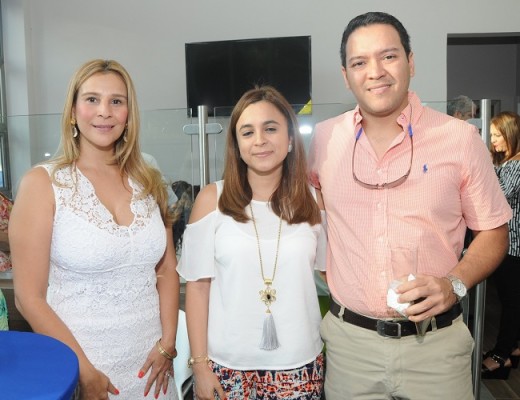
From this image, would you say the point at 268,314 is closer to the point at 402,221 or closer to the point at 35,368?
the point at 402,221

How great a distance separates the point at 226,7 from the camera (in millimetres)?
5852

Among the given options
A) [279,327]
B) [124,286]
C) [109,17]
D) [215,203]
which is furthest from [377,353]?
[109,17]

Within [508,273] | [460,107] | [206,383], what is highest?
[460,107]

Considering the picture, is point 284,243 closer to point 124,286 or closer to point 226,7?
point 124,286

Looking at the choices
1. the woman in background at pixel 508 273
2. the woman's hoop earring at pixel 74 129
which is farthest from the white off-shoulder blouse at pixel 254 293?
the woman in background at pixel 508 273

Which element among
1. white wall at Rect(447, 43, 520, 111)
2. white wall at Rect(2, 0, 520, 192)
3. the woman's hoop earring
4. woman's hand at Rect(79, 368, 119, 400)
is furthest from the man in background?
white wall at Rect(447, 43, 520, 111)

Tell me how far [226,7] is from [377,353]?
5.06 m

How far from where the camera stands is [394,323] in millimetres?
1603

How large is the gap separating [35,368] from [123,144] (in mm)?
965

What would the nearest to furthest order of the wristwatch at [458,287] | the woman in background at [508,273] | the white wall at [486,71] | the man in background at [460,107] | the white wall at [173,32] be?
1. the wristwatch at [458,287]
2. the man in background at [460,107]
3. the woman in background at [508,273]
4. the white wall at [173,32]
5. the white wall at [486,71]

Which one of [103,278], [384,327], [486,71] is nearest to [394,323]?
[384,327]

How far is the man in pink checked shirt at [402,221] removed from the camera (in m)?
1.61

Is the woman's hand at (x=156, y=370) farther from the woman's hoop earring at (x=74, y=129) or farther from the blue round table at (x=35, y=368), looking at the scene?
the woman's hoop earring at (x=74, y=129)

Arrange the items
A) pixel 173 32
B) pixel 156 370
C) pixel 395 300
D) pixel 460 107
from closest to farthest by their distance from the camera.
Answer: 1. pixel 395 300
2. pixel 156 370
3. pixel 460 107
4. pixel 173 32
